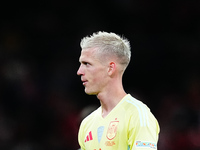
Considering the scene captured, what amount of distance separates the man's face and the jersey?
0.79 ft

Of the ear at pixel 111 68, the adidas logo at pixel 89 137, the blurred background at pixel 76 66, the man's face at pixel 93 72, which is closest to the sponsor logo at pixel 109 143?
the adidas logo at pixel 89 137

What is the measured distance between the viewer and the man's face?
4281 mm

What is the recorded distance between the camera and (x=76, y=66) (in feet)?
28.9

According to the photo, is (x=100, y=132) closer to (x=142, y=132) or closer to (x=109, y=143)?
(x=109, y=143)

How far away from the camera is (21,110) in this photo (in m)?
8.48

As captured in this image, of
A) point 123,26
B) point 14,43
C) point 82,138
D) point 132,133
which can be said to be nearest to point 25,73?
point 14,43

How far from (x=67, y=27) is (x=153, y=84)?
1848mm

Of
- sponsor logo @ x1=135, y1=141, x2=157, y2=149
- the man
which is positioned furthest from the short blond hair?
sponsor logo @ x1=135, y1=141, x2=157, y2=149

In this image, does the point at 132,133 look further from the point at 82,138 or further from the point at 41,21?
the point at 41,21

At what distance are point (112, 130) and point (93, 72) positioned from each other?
1.67 ft

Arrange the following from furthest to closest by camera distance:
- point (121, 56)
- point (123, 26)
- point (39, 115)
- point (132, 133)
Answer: point (123, 26) < point (39, 115) < point (121, 56) < point (132, 133)

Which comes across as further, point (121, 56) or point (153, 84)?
point (153, 84)

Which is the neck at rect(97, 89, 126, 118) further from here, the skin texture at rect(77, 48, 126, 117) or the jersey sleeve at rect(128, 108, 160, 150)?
the jersey sleeve at rect(128, 108, 160, 150)

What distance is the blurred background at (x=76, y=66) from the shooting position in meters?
8.30
